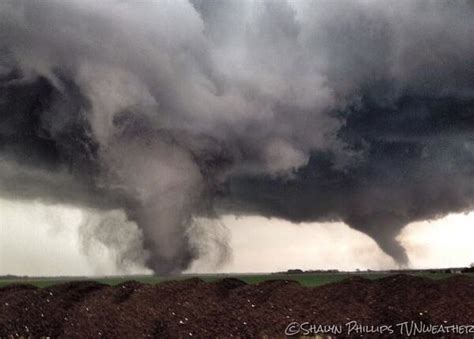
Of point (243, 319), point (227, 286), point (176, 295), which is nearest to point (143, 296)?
point (176, 295)

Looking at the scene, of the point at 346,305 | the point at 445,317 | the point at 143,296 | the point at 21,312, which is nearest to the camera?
the point at 445,317

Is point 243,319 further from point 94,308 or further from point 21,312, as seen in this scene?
point 21,312

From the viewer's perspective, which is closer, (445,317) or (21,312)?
(445,317)

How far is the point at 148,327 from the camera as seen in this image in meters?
29.6

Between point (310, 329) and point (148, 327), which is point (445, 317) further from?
point (148, 327)

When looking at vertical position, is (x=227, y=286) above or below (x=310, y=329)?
above

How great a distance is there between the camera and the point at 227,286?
3284 centimetres

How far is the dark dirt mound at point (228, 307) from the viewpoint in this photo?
26.8m

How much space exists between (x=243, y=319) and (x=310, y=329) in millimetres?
3328

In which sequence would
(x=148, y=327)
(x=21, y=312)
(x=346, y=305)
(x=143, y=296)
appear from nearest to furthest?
1. (x=346, y=305)
2. (x=148, y=327)
3. (x=143, y=296)
4. (x=21, y=312)

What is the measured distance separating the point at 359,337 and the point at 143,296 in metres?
11.8

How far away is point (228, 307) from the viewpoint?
96.1 ft

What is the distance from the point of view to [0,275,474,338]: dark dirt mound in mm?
26844

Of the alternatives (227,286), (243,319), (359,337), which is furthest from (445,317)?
(227,286)
